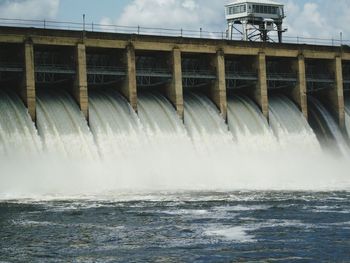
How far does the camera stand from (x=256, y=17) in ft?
225

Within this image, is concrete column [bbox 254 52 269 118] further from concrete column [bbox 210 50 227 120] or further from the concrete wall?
concrete column [bbox 210 50 227 120]

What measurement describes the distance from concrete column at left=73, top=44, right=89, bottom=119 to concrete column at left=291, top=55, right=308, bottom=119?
18.7 m

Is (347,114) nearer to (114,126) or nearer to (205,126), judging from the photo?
(205,126)

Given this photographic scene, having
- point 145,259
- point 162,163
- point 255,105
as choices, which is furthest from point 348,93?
point 145,259

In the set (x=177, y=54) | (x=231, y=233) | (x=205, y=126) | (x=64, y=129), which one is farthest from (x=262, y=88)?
(x=231, y=233)

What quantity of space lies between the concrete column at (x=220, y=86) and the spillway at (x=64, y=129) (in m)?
11.1

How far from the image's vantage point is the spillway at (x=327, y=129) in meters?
56.2

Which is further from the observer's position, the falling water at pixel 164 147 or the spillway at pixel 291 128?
the spillway at pixel 291 128

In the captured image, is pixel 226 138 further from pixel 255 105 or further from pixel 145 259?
pixel 145 259

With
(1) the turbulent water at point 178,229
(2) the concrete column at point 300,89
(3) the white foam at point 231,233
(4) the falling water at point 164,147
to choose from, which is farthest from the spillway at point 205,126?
(3) the white foam at point 231,233

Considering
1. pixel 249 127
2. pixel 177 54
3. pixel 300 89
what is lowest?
pixel 249 127

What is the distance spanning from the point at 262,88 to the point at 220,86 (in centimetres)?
386

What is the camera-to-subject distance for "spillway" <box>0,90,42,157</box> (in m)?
40.3

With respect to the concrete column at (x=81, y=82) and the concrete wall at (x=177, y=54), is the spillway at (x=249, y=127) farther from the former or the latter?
the concrete column at (x=81, y=82)
